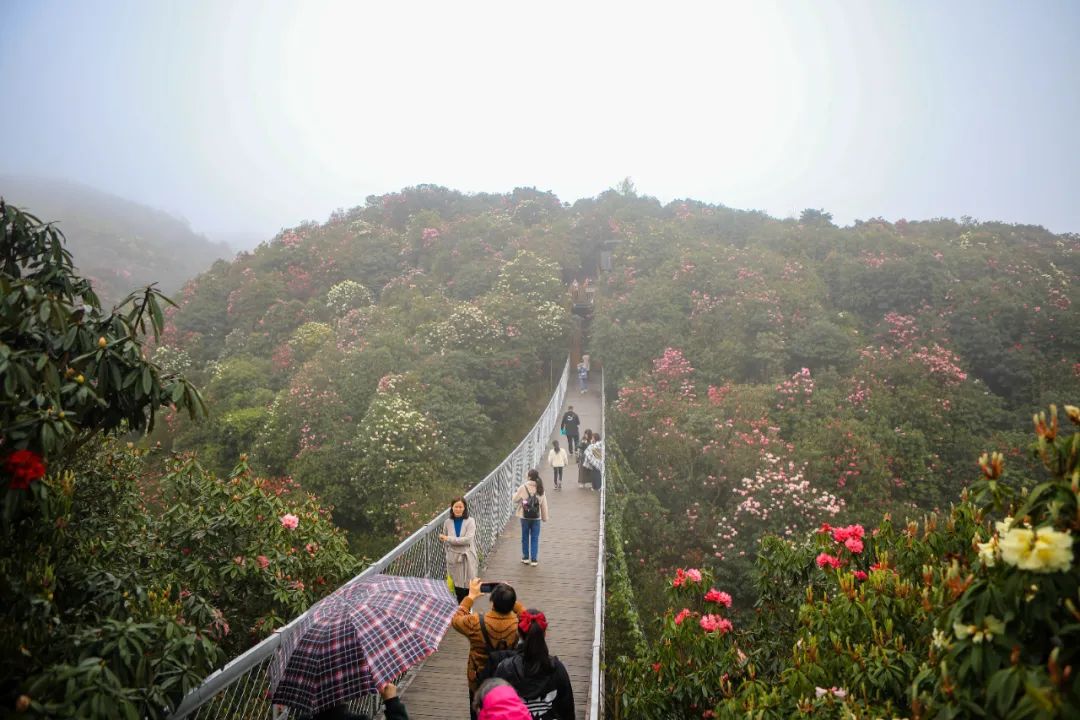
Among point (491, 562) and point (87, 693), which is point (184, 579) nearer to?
point (87, 693)

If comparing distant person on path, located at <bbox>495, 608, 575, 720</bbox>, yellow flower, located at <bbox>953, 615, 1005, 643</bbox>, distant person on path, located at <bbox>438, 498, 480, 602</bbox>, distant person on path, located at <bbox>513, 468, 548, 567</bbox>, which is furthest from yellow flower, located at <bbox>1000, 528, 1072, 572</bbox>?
distant person on path, located at <bbox>513, 468, 548, 567</bbox>

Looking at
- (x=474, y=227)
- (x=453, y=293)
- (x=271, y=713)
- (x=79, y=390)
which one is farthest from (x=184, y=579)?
(x=474, y=227)

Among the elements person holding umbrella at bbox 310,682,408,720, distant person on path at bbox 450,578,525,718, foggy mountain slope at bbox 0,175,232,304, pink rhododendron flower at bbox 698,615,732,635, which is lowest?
pink rhododendron flower at bbox 698,615,732,635

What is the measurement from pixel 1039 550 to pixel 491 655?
291 cm

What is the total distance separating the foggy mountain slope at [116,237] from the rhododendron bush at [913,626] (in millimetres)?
40382

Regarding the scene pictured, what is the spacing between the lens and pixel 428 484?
40.1ft

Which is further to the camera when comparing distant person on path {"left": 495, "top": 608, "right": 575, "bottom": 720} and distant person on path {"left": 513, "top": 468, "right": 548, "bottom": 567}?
distant person on path {"left": 513, "top": 468, "right": 548, "bottom": 567}

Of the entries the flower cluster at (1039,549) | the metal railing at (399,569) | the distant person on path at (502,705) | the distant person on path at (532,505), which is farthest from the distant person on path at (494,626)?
the distant person on path at (532,505)

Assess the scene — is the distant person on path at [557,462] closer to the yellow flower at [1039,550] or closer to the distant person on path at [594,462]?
the distant person on path at [594,462]

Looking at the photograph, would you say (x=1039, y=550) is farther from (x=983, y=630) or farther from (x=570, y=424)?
(x=570, y=424)

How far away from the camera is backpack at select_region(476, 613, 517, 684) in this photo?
3535 millimetres

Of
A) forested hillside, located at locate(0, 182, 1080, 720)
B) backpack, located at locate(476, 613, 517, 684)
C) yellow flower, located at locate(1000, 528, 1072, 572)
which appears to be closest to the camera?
yellow flower, located at locate(1000, 528, 1072, 572)

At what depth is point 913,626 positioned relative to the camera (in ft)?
11.6

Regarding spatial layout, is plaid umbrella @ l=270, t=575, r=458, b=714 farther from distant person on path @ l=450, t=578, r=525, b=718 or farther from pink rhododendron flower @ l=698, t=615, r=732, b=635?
pink rhododendron flower @ l=698, t=615, r=732, b=635
